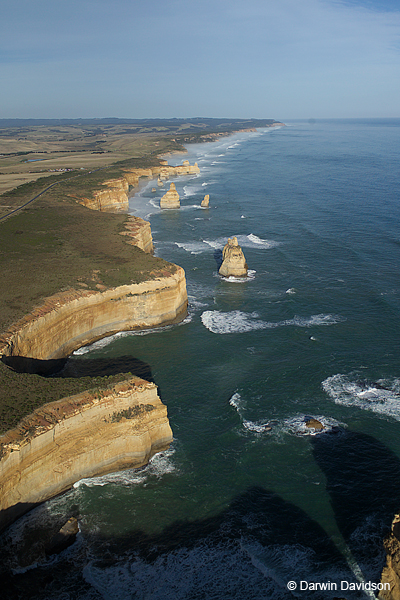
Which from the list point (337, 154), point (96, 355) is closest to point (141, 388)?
point (96, 355)

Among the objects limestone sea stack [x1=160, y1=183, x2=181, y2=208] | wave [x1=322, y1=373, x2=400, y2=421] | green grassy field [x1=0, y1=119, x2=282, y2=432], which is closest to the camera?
green grassy field [x1=0, y1=119, x2=282, y2=432]

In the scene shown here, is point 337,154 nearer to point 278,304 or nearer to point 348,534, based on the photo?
point 278,304

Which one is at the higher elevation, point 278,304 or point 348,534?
point 278,304

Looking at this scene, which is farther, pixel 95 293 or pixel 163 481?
pixel 95 293

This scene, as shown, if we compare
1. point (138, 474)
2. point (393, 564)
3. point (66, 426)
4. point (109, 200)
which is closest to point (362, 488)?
point (393, 564)

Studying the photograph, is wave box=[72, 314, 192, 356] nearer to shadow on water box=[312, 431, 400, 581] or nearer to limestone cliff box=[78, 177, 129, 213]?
shadow on water box=[312, 431, 400, 581]

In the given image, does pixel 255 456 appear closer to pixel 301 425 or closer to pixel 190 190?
pixel 301 425

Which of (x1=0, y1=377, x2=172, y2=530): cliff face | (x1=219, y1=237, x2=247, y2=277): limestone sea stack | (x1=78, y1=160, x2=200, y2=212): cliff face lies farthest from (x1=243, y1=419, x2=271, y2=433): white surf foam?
(x1=78, y1=160, x2=200, y2=212): cliff face

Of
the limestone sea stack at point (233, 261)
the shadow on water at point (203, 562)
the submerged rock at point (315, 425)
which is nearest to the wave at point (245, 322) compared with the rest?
the limestone sea stack at point (233, 261)
